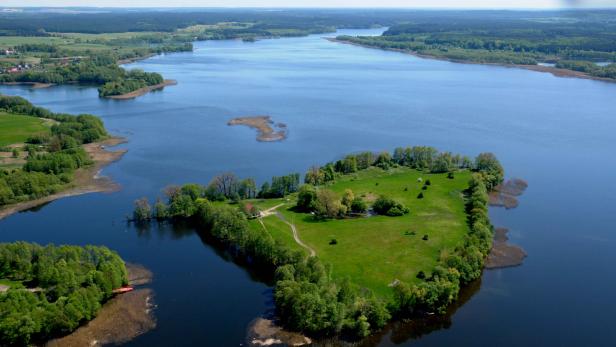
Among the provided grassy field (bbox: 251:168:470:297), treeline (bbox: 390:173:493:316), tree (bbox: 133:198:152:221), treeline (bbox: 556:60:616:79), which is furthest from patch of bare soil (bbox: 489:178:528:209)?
treeline (bbox: 556:60:616:79)

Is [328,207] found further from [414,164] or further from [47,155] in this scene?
[47,155]

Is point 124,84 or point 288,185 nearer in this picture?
point 288,185

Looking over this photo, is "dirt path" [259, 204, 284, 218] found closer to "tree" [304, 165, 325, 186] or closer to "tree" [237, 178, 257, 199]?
"tree" [237, 178, 257, 199]

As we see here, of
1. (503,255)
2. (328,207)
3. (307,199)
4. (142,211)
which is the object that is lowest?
(503,255)

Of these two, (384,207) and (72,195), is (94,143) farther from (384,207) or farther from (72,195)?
(384,207)

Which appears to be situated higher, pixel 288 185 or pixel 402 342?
pixel 288 185

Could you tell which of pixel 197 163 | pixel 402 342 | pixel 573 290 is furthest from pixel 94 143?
pixel 573 290

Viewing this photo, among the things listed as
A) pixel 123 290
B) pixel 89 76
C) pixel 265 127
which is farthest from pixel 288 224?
pixel 89 76
